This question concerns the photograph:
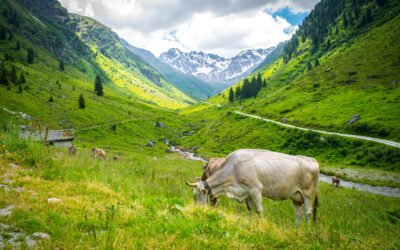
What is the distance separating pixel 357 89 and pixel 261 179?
329 feet

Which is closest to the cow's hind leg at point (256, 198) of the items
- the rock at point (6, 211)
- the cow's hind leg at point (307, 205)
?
the cow's hind leg at point (307, 205)

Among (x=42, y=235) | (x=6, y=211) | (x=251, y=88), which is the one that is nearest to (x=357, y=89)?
(x=251, y=88)

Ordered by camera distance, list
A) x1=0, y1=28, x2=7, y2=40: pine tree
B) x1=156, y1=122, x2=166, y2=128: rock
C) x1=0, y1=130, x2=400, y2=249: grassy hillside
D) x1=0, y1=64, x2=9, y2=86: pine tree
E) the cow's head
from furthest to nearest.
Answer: x1=0, y1=28, x2=7, y2=40: pine tree
x1=156, y1=122, x2=166, y2=128: rock
x1=0, y1=64, x2=9, y2=86: pine tree
the cow's head
x1=0, y1=130, x2=400, y2=249: grassy hillside

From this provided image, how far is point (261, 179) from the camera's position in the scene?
8.30 metres

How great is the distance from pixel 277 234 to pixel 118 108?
5236 inches

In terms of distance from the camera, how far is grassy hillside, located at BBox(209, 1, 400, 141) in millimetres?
57406

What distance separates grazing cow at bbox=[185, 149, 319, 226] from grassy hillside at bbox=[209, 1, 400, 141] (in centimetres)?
5646

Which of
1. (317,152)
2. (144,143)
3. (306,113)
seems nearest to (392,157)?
(317,152)

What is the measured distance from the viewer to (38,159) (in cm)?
797


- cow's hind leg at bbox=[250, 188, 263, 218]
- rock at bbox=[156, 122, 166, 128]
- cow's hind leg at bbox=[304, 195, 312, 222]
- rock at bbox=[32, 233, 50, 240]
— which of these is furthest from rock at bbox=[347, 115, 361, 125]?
rock at bbox=[156, 122, 166, 128]

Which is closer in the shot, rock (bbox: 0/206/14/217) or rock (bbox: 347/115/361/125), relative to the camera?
rock (bbox: 0/206/14/217)

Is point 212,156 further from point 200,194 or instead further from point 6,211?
point 6,211

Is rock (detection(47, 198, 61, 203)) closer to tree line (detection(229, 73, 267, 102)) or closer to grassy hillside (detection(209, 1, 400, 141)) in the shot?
grassy hillside (detection(209, 1, 400, 141))

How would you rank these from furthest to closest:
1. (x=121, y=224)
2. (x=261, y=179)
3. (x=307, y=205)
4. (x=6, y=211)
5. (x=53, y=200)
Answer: (x=307, y=205), (x=261, y=179), (x=53, y=200), (x=121, y=224), (x=6, y=211)
